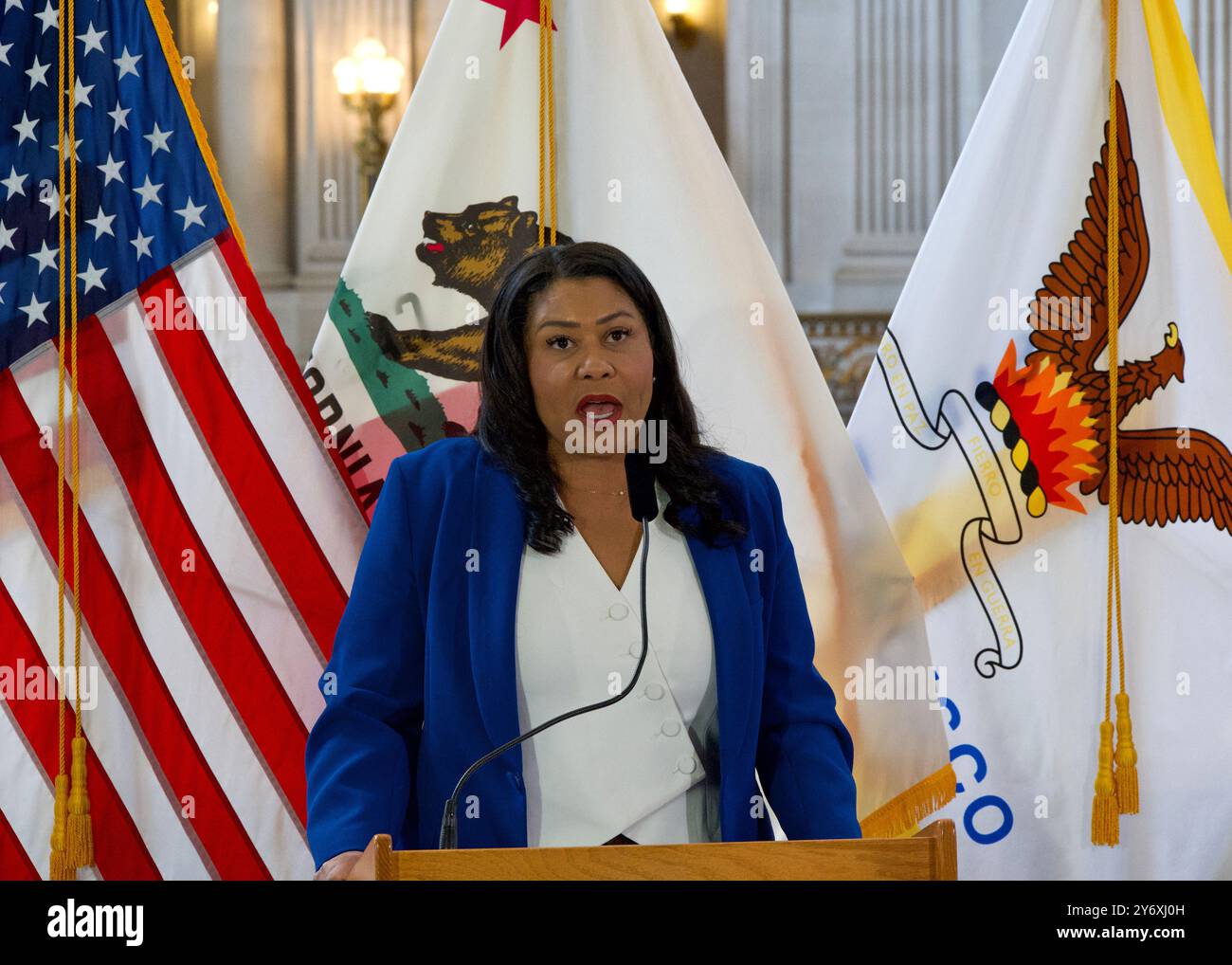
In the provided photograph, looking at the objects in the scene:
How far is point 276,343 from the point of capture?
251 centimetres

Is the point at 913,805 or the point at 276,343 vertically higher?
the point at 276,343

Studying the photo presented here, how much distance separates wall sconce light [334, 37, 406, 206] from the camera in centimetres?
504

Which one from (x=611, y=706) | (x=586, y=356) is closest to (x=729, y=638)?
(x=611, y=706)

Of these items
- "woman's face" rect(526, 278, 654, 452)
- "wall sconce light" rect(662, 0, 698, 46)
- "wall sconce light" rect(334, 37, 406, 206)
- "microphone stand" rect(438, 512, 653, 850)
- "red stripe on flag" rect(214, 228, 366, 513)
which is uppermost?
"wall sconce light" rect(662, 0, 698, 46)

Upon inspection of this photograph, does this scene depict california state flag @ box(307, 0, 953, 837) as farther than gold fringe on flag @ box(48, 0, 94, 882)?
Yes

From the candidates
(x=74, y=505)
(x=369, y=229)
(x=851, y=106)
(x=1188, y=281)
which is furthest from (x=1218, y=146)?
(x=74, y=505)

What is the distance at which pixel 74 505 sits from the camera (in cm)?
238

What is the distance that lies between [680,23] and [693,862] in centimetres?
454

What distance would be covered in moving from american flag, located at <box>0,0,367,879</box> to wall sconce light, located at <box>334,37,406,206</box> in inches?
104

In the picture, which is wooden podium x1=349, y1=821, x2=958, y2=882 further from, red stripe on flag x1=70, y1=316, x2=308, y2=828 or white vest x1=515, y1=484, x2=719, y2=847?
red stripe on flag x1=70, y1=316, x2=308, y2=828

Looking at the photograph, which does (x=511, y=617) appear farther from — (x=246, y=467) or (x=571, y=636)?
(x=246, y=467)

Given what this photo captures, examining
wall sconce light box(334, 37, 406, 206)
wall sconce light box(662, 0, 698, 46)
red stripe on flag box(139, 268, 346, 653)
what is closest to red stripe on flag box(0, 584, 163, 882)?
red stripe on flag box(139, 268, 346, 653)
